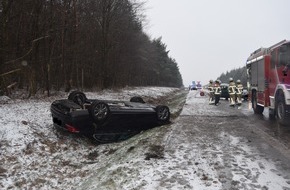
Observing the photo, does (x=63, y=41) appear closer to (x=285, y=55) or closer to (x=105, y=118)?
(x=105, y=118)

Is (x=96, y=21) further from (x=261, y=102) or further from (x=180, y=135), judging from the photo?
(x=180, y=135)

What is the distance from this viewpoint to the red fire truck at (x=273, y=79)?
42.2ft

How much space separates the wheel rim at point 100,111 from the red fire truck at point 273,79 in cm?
637

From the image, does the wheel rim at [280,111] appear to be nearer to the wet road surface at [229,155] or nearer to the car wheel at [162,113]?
the wet road surface at [229,155]

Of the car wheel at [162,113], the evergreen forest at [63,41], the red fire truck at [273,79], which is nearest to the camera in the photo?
the car wheel at [162,113]

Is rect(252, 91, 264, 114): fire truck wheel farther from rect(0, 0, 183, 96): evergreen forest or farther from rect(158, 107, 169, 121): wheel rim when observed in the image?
rect(0, 0, 183, 96): evergreen forest

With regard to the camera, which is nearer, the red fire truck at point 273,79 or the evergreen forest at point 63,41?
the red fire truck at point 273,79

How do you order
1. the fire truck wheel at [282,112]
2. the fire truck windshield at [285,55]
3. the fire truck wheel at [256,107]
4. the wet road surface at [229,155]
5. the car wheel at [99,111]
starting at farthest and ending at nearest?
the fire truck wheel at [256,107], the fire truck windshield at [285,55], the fire truck wheel at [282,112], the car wheel at [99,111], the wet road surface at [229,155]

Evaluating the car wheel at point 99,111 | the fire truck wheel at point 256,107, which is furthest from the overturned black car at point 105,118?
the fire truck wheel at point 256,107

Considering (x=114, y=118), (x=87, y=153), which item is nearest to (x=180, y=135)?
(x=114, y=118)

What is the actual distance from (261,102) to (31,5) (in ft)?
43.0

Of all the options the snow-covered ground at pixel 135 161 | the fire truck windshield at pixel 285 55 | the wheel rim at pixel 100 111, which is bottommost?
the snow-covered ground at pixel 135 161

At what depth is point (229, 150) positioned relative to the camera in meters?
8.59

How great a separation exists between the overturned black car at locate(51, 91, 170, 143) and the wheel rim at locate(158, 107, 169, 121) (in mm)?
168
